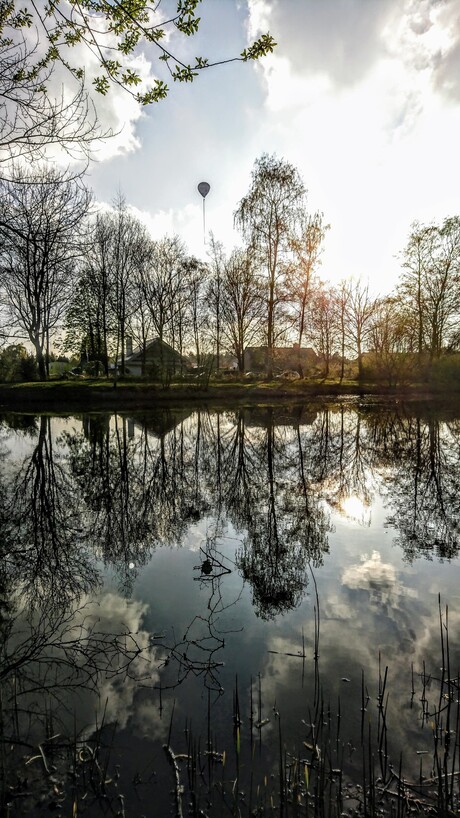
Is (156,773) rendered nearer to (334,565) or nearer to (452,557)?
(334,565)

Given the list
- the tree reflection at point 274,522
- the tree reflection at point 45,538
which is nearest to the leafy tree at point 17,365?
the tree reflection at point 45,538

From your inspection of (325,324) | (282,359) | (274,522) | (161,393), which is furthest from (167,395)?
(282,359)

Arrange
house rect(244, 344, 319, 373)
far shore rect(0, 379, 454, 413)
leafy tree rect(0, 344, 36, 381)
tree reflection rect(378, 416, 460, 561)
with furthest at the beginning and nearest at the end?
house rect(244, 344, 319, 373) → leafy tree rect(0, 344, 36, 381) → far shore rect(0, 379, 454, 413) → tree reflection rect(378, 416, 460, 561)

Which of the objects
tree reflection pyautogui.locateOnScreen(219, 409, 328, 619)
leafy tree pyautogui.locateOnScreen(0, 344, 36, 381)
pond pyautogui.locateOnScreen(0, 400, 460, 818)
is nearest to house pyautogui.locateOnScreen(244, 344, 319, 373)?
leafy tree pyautogui.locateOnScreen(0, 344, 36, 381)

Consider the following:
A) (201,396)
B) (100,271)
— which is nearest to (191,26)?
(201,396)

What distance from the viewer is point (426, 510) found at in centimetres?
789

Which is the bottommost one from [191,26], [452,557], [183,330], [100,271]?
[452,557]

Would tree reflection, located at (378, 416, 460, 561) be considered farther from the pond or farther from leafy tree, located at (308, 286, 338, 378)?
leafy tree, located at (308, 286, 338, 378)

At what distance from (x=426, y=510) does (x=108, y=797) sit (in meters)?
7.09

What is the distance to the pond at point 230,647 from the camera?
7.97 feet

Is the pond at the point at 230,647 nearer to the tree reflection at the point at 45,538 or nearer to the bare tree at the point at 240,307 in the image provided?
the tree reflection at the point at 45,538

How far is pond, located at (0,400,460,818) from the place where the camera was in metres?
2.43

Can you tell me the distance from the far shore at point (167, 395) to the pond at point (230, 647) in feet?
67.3

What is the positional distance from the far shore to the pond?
2052 cm
